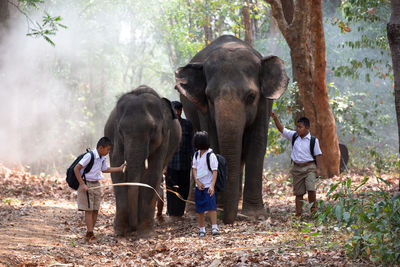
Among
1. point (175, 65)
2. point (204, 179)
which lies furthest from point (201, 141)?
point (175, 65)

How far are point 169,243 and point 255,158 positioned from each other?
281 cm

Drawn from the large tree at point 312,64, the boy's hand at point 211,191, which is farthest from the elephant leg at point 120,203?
the large tree at point 312,64

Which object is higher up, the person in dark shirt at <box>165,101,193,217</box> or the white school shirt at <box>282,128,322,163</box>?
the white school shirt at <box>282,128,322,163</box>

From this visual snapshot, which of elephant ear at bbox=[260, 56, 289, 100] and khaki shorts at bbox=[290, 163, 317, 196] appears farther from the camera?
elephant ear at bbox=[260, 56, 289, 100]

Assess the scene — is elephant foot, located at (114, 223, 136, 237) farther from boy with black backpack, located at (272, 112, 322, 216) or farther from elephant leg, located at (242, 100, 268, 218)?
boy with black backpack, located at (272, 112, 322, 216)

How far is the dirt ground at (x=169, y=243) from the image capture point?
5.83m

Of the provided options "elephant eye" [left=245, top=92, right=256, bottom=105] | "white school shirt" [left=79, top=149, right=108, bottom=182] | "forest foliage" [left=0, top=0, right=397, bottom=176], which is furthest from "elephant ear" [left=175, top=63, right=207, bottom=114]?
"forest foliage" [left=0, top=0, right=397, bottom=176]

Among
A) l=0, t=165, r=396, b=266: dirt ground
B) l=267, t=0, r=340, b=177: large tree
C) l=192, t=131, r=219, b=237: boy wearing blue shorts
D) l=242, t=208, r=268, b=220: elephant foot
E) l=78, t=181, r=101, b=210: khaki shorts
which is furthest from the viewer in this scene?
l=267, t=0, r=340, b=177: large tree

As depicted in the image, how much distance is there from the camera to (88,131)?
33594 mm

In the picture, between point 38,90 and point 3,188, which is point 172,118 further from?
point 38,90

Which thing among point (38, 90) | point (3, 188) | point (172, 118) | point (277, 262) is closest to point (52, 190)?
point (3, 188)

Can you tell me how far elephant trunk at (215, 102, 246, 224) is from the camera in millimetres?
8883

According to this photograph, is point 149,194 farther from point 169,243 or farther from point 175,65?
point 175,65

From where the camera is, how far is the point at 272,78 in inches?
384
